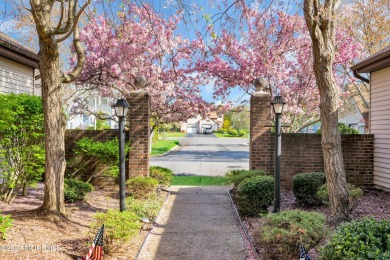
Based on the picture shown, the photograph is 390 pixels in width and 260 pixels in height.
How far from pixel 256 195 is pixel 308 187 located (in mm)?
1490

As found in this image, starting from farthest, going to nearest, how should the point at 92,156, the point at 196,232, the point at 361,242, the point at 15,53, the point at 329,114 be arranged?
the point at 92,156 < the point at 15,53 < the point at 196,232 < the point at 329,114 < the point at 361,242

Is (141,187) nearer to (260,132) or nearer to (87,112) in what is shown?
(260,132)

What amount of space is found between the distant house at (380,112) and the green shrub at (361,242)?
684 centimetres

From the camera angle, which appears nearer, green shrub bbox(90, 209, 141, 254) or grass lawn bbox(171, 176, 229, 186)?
green shrub bbox(90, 209, 141, 254)

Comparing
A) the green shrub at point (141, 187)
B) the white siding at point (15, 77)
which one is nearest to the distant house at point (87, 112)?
the white siding at point (15, 77)

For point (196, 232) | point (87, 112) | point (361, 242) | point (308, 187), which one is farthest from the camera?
point (87, 112)

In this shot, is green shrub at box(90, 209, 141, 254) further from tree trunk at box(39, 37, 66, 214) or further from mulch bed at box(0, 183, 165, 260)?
tree trunk at box(39, 37, 66, 214)

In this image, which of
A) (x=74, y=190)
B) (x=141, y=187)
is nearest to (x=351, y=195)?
(x=141, y=187)

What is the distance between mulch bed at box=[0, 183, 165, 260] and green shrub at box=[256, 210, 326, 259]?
197cm

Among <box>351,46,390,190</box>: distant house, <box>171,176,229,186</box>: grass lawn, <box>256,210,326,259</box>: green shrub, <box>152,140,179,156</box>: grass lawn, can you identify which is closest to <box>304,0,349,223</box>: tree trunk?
<box>256,210,326,259</box>: green shrub

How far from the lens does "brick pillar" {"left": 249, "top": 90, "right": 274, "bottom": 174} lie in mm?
9719

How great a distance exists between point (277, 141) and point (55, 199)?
4.29m

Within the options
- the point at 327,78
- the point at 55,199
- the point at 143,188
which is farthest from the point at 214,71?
the point at 55,199

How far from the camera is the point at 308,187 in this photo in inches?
302
